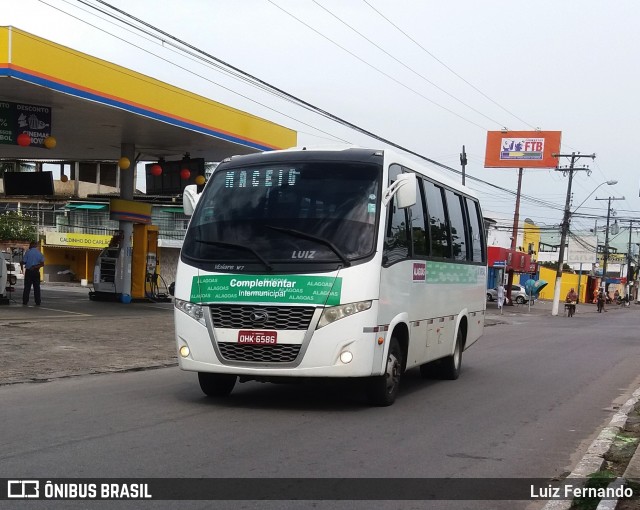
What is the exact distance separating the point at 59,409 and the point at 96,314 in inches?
477

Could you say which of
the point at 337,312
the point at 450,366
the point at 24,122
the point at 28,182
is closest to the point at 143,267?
the point at 28,182

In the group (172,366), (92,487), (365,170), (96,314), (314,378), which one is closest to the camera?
(92,487)

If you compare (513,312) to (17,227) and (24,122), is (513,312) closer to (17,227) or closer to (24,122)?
(24,122)

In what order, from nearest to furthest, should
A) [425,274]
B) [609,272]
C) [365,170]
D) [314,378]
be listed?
[314,378], [365,170], [425,274], [609,272]

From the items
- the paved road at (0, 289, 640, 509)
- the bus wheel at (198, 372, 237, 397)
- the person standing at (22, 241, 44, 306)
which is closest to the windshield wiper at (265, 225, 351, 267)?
the paved road at (0, 289, 640, 509)

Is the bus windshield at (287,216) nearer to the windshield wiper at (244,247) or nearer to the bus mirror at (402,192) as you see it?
the windshield wiper at (244,247)

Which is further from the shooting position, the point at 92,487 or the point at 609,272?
the point at 609,272

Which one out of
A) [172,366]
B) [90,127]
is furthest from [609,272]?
[172,366]

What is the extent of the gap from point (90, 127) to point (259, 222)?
1514 cm

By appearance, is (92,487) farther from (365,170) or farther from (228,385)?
(365,170)

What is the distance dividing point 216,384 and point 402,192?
10.2ft

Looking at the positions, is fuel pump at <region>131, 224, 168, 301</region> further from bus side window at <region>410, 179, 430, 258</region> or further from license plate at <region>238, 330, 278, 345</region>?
license plate at <region>238, 330, 278, 345</region>

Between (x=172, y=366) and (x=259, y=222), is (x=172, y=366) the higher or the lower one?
the lower one

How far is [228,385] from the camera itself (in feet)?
31.0
